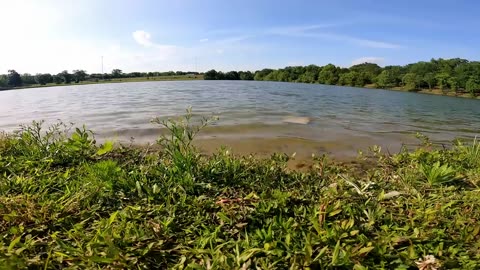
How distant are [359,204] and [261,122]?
6.24 metres

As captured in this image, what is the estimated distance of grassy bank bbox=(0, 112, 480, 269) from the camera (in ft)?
5.78

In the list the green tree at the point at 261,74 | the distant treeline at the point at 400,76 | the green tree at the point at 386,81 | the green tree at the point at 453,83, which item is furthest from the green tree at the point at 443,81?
the green tree at the point at 261,74

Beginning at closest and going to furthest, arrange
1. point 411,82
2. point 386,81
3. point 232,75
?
point 411,82
point 386,81
point 232,75

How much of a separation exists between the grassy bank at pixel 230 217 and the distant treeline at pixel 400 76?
7184 centimetres

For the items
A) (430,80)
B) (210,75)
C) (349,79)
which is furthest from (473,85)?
(210,75)

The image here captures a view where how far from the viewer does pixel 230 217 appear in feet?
7.27

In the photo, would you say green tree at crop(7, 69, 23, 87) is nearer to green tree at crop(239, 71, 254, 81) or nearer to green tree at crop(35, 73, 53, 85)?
green tree at crop(35, 73, 53, 85)

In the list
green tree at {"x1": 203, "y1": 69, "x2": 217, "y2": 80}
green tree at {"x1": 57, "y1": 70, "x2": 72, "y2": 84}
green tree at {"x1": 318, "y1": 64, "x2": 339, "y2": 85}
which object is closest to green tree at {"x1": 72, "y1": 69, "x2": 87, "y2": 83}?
green tree at {"x1": 57, "y1": 70, "x2": 72, "y2": 84}

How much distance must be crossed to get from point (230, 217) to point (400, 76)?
92.8m

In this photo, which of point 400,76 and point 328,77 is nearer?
point 400,76

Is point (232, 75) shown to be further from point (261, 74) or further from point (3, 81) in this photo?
point (3, 81)

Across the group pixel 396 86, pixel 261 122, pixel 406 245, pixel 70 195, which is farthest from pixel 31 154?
pixel 396 86

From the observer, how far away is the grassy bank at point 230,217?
1760mm

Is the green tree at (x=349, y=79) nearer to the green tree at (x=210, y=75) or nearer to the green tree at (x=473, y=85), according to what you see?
the green tree at (x=473, y=85)
